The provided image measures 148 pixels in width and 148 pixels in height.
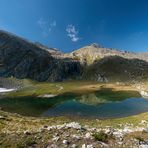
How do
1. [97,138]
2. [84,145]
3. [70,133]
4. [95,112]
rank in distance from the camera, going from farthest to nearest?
1. [95,112]
2. [70,133]
3. [97,138]
4. [84,145]

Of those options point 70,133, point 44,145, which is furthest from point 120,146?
point 44,145

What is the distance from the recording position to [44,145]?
15.8m

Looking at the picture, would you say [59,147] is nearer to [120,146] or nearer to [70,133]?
[70,133]

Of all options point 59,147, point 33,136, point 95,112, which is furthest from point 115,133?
point 95,112

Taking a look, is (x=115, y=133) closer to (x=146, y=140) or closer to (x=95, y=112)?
(x=146, y=140)

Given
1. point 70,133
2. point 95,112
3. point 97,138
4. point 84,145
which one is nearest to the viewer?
point 84,145

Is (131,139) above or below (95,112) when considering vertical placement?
above

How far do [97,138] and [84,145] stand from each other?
1343 mm

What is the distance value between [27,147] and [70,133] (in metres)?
3.23

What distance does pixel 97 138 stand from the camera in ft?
53.4

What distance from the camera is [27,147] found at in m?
15.6

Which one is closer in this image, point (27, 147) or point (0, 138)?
point (27, 147)

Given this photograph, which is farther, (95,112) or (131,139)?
(95,112)

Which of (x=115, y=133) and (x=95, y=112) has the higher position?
(x=115, y=133)
